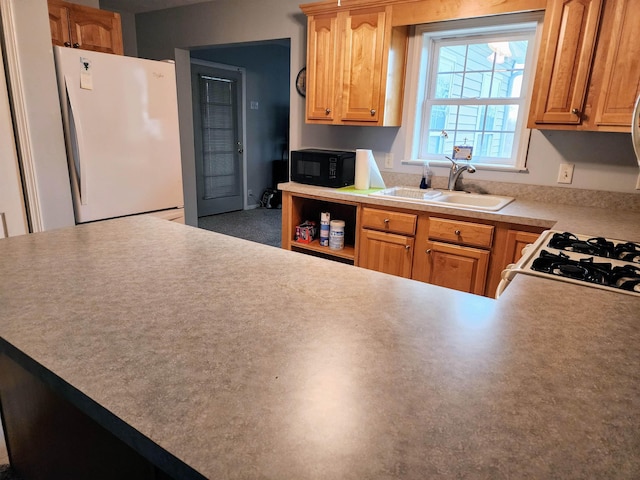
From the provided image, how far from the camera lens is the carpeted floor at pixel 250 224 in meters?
4.79

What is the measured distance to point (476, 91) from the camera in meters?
2.84

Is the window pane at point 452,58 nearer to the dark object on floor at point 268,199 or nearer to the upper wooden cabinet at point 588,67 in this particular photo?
the upper wooden cabinet at point 588,67

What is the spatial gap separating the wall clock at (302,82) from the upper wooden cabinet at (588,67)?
1.72 metres

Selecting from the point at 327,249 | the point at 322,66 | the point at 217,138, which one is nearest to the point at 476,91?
the point at 322,66

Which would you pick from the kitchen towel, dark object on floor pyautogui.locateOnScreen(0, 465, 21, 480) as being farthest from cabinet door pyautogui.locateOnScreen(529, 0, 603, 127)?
dark object on floor pyautogui.locateOnScreen(0, 465, 21, 480)

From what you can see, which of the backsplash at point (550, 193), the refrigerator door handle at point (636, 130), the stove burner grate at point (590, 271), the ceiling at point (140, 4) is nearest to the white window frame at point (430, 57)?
the backsplash at point (550, 193)

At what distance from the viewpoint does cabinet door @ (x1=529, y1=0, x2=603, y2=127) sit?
→ 2029mm

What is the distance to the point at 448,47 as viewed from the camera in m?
2.85

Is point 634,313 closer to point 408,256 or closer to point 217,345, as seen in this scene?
point 217,345

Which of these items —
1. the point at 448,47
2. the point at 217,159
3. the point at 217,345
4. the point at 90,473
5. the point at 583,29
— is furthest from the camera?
the point at 217,159

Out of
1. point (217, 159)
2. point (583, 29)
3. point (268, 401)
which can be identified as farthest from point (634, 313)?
point (217, 159)

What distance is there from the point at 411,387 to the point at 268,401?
22 cm

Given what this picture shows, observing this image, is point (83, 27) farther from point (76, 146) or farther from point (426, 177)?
point (426, 177)

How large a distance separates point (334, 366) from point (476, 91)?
2.69m
